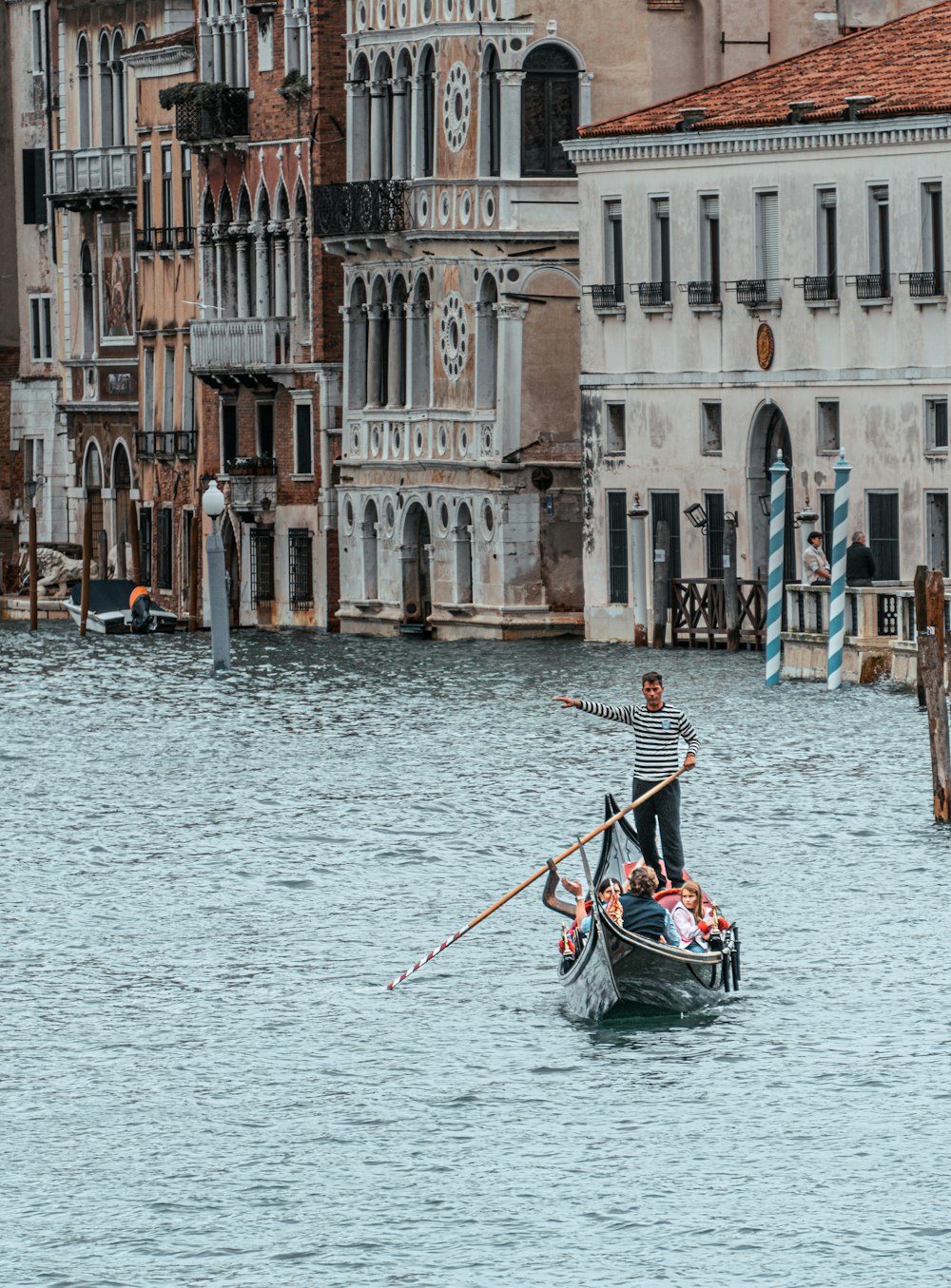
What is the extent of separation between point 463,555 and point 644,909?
41504 mm

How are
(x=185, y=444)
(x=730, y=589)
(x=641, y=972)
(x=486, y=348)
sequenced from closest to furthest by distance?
(x=641, y=972)
(x=730, y=589)
(x=486, y=348)
(x=185, y=444)

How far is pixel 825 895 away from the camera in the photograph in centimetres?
3412

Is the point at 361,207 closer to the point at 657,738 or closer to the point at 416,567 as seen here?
the point at 416,567

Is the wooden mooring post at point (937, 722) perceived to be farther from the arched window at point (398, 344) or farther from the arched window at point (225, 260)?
the arched window at point (225, 260)

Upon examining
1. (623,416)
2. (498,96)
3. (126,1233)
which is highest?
(498,96)

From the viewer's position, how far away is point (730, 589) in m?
60.8

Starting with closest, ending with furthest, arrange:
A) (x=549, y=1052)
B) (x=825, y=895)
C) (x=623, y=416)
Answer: (x=549, y=1052) < (x=825, y=895) < (x=623, y=416)

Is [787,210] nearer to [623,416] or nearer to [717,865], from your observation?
[623,416]

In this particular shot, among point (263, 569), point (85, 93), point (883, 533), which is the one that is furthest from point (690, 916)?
point (85, 93)

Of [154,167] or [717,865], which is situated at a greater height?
[154,167]

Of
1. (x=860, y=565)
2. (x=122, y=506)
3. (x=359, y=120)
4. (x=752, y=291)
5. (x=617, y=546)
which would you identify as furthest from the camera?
(x=122, y=506)

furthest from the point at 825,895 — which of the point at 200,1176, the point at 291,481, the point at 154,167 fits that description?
the point at 154,167

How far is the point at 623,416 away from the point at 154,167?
22.6 m

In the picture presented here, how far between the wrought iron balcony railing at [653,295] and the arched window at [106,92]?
2615 centimetres
